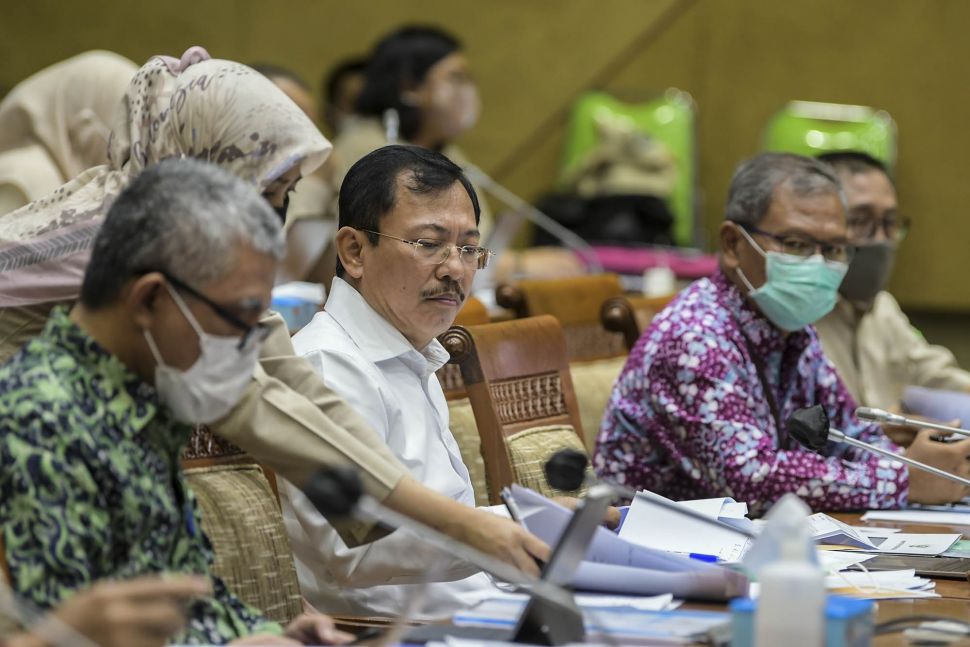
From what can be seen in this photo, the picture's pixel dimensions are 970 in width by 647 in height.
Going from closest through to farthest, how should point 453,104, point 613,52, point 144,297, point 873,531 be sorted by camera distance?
1. point 144,297
2. point 873,531
3. point 453,104
4. point 613,52

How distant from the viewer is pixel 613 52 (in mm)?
7441

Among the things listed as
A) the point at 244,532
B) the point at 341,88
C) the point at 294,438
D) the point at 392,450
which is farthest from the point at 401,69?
the point at 294,438

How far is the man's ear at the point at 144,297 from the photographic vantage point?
145cm

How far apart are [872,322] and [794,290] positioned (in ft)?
3.77

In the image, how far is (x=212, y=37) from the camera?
736 centimetres

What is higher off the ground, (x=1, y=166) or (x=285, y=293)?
(x=1, y=166)

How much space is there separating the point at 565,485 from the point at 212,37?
20.3 ft

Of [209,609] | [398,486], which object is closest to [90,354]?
[209,609]

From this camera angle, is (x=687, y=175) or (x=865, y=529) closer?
(x=865, y=529)

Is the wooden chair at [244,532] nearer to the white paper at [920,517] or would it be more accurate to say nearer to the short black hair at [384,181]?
the short black hair at [384,181]

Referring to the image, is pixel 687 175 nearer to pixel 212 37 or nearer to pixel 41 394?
pixel 212 37

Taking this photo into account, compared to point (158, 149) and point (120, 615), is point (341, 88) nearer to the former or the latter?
point (158, 149)

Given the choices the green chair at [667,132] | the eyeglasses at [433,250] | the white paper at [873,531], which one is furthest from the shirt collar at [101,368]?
the green chair at [667,132]

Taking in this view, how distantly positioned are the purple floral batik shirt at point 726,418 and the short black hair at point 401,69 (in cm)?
270
